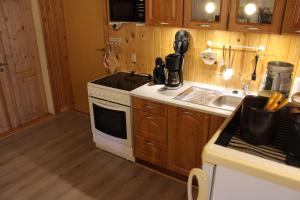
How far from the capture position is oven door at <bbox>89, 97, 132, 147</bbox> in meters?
2.61

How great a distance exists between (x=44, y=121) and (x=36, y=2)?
172cm

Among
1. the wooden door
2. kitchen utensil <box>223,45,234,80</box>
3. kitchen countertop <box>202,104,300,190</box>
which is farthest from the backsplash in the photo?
kitchen countertop <box>202,104,300,190</box>

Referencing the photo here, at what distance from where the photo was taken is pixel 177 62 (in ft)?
8.02

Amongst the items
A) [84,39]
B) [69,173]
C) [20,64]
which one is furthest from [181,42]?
[20,64]

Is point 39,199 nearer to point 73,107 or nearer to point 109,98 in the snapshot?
point 109,98

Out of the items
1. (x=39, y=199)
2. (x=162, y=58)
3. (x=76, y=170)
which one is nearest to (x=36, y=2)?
(x=162, y=58)

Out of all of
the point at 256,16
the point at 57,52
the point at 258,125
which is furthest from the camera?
the point at 57,52

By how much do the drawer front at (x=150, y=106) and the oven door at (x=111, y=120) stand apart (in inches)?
5.3

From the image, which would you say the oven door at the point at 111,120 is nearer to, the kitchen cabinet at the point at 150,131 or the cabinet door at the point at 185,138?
the kitchen cabinet at the point at 150,131

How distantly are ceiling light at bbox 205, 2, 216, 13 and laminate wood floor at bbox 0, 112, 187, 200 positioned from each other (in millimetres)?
1683

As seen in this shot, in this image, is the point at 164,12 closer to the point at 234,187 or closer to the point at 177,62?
the point at 177,62

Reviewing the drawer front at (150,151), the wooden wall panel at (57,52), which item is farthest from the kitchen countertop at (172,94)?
the wooden wall panel at (57,52)

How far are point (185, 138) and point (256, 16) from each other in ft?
3.89

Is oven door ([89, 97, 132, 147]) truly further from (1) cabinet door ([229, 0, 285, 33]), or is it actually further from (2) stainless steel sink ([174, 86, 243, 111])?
(1) cabinet door ([229, 0, 285, 33])
